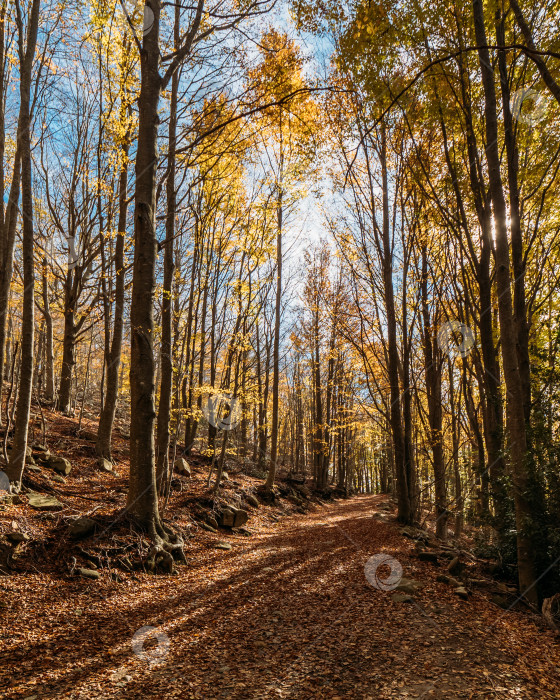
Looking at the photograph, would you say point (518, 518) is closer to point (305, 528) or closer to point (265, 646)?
point (265, 646)

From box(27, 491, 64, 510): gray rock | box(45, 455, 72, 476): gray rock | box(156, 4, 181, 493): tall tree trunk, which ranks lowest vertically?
box(27, 491, 64, 510): gray rock

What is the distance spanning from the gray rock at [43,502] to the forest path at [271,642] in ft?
5.21

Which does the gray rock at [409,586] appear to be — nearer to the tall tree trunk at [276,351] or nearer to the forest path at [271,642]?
the forest path at [271,642]

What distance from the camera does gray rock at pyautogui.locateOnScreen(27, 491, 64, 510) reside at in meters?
5.31

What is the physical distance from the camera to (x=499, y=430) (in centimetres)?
640

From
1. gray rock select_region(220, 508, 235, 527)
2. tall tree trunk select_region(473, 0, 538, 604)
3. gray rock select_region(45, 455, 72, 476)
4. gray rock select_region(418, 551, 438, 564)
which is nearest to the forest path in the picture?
tall tree trunk select_region(473, 0, 538, 604)

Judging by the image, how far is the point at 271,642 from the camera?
3387 millimetres

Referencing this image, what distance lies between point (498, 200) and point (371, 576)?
517 cm

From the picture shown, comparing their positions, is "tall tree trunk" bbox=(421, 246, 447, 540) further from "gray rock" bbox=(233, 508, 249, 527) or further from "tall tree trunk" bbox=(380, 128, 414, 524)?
"gray rock" bbox=(233, 508, 249, 527)

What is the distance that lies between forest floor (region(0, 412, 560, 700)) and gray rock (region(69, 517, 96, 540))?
0.18m

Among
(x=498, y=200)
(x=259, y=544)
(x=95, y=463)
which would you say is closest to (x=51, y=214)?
(x=95, y=463)

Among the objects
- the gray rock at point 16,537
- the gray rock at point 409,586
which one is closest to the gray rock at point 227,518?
the gray rock at point 409,586

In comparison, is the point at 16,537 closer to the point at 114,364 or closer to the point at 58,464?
the point at 58,464

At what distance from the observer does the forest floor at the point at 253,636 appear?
2.67 metres
